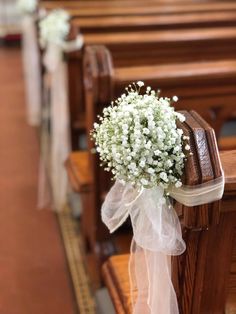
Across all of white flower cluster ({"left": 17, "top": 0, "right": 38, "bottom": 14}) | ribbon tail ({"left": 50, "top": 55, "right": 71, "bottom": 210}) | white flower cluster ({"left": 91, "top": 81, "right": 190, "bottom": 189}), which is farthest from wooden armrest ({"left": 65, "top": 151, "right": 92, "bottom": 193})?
white flower cluster ({"left": 17, "top": 0, "right": 38, "bottom": 14})

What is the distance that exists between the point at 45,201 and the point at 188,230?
1944mm

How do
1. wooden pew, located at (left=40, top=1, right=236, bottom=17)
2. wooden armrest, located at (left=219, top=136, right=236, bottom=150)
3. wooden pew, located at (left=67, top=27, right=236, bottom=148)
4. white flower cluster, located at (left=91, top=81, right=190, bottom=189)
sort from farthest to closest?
1. wooden pew, located at (left=40, top=1, right=236, bottom=17)
2. wooden pew, located at (left=67, top=27, right=236, bottom=148)
3. wooden armrest, located at (left=219, top=136, right=236, bottom=150)
4. white flower cluster, located at (left=91, top=81, right=190, bottom=189)

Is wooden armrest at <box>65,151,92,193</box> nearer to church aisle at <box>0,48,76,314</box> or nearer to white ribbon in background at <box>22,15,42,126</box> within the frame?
church aisle at <box>0,48,76,314</box>

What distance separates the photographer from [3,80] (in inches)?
200

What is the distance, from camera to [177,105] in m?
1.99

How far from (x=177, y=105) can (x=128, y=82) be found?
0.97 ft

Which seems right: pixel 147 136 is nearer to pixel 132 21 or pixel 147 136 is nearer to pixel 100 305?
pixel 100 305

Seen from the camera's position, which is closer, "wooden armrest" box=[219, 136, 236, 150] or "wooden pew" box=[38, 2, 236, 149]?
"wooden armrest" box=[219, 136, 236, 150]

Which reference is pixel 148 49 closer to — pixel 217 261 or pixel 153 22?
pixel 153 22

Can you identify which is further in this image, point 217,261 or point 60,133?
point 60,133

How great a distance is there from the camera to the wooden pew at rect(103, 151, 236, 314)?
103 centimetres

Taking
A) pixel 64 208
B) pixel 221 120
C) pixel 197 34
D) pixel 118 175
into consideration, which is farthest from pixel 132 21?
pixel 118 175

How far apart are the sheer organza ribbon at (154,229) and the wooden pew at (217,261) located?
34 mm

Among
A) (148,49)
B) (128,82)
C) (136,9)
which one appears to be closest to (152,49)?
(148,49)
